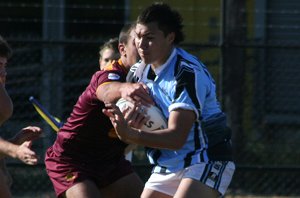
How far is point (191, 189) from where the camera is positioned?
5.88 meters

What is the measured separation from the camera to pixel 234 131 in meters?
9.60

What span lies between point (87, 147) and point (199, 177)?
37.5 inches

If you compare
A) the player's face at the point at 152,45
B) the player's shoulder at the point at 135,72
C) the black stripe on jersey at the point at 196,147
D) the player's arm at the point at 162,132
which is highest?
the player's face at the point at 152,45

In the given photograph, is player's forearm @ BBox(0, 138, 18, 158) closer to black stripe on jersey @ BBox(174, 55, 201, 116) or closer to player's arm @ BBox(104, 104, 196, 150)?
player's arm @ BBox(104, 104, 196, 150)

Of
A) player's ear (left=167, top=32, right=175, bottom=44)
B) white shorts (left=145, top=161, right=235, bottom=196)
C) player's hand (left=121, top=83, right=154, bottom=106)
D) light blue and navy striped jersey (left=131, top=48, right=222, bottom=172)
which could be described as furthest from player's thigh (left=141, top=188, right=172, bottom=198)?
player's ear (left=167, top=32, right=175, bottom=44)

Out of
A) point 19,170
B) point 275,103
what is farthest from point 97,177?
point 275,103

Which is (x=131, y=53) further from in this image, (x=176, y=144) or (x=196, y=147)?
(x=176, y=144)

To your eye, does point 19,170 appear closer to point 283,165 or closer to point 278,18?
point 283,165

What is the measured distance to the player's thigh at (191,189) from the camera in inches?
231

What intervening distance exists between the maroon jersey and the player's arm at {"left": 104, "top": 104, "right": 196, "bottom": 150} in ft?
2.34

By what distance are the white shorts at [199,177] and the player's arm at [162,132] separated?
276 mm

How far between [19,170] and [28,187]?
25cm

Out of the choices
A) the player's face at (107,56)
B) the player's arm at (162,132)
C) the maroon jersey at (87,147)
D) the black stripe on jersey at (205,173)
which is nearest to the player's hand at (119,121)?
the player's arm at (162,132)

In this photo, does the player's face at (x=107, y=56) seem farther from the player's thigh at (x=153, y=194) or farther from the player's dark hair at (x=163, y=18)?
the player's thigh at (x=153, y=194)
